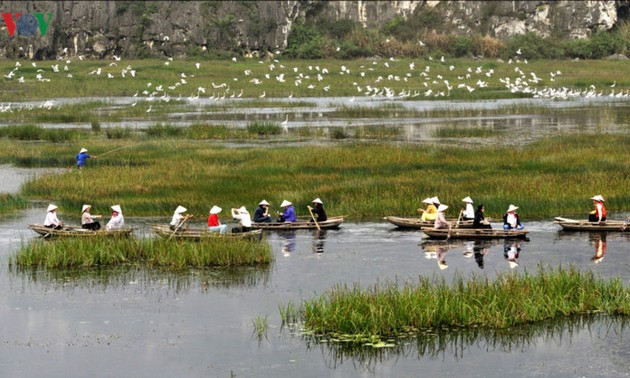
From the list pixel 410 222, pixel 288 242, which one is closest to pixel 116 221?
pixel 288 242

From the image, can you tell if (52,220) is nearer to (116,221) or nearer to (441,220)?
(116,221)

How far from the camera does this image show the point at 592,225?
1273 inches

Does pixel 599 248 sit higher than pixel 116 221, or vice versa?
pixel 116 221

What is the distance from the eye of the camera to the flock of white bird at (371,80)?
290 feet

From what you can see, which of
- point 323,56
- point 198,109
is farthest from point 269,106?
point 323,56

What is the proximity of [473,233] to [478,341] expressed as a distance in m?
10.4

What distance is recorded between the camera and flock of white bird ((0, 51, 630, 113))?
8844 centimetres

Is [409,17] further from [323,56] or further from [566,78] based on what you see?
[566,78]

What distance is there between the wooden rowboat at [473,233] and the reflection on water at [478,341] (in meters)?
8.75

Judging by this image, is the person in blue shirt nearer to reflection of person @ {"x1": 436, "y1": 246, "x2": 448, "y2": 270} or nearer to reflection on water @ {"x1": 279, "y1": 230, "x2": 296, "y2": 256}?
reflection on water @ {"x1": 279, "y1": 230, "x2": 296, "y2": 256}

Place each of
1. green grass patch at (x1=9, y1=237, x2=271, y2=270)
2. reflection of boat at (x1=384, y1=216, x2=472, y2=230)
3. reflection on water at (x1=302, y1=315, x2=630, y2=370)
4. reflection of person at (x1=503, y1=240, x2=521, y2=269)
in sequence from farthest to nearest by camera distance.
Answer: reflection of boat at (x1=384, y1=216, x2=472, y2=230) < reflection of person at (x1=503, y1=240, x2=521, y2=269) < green grass patch at (x1=9, y1=237, x2=271, y2=270) < reflection on water at (x1=302, y1=315, x2=630, y2=370)

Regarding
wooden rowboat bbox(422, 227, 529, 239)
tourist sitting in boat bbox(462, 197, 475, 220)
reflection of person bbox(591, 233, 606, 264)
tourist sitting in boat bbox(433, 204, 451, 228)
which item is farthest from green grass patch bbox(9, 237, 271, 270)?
reflection of person bbox(591, 233, 606, 264)
